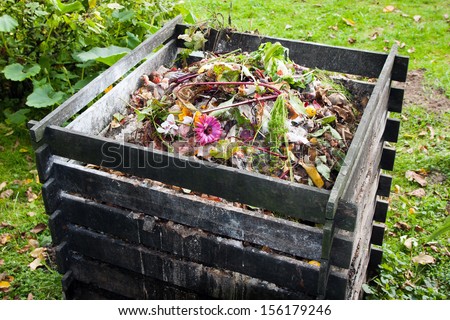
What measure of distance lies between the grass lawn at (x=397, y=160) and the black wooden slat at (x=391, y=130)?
0.82 m

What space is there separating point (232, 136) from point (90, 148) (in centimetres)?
66

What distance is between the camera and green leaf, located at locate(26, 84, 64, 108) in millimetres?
4309

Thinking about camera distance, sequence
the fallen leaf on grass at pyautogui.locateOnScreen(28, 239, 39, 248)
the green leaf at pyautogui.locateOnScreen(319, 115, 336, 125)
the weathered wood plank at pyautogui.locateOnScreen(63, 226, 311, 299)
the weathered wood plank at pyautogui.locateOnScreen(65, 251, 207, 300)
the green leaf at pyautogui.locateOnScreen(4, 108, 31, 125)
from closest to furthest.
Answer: the weathered wood plank at pyautogui.locateOnScreen(63, 226, 311, 299)
the weathered wood plank at pyautogui.locateOnScreen(65, 251, 207, 300)
the green leaf at pyautogui.locateOnScreen(319, 115, 336, 125)
the fallen leaf on grass at pyautogui.locateOnScreen(28, 239, 39, 248)
the green leaf at pyautogui.locateOnScreen(4, 108, 31, 125)

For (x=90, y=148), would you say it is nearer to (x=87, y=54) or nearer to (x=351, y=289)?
(x=351, y=289)

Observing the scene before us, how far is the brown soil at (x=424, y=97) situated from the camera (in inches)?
212

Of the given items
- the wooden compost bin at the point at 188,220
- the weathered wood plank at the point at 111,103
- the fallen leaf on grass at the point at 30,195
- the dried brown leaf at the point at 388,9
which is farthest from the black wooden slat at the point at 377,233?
the dried brown leaf at the point at 388,9

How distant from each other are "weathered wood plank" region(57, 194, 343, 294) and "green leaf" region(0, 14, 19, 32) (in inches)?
80.9

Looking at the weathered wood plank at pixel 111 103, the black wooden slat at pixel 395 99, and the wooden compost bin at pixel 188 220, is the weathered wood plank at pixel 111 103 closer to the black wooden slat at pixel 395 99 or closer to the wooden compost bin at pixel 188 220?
the wooden compost bin at pixel 188 220

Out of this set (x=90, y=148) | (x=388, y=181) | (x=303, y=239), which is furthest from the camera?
(x=388, y=181)

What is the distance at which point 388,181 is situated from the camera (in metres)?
3.58

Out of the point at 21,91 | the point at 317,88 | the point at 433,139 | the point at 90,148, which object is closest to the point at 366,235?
the point at 317,88

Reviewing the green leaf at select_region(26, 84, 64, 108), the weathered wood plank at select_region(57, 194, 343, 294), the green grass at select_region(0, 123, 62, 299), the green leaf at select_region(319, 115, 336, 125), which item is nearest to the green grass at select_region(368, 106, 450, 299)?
the green leaf at select_region(319, 115, 336, 125)

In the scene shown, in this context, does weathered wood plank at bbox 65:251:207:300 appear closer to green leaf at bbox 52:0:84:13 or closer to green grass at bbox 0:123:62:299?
green grass at bbox 0:123:62:299

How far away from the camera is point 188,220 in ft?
8.38
